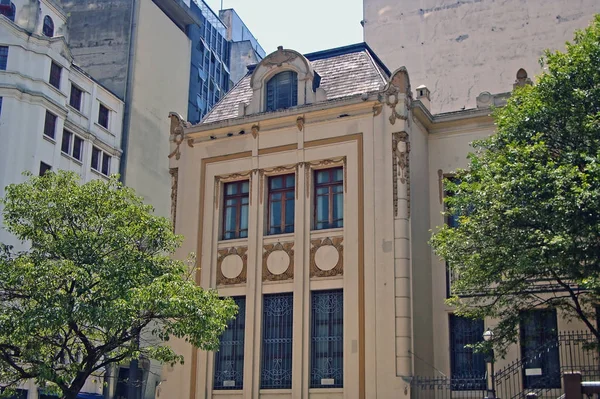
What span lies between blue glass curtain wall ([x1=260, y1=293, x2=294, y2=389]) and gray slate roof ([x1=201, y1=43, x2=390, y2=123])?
271 inches

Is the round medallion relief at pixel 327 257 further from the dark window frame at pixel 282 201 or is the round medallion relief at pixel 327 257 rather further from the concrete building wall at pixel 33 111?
the concrete building wall at pixel 33 111

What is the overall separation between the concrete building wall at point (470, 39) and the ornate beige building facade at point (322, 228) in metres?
6.99

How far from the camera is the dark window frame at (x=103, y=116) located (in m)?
46.2

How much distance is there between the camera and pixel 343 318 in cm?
2477

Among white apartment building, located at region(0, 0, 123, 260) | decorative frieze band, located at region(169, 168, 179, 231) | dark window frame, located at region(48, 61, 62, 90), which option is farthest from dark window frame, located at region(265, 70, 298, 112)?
dark window frame, located at region(48, 61, 62, 90)

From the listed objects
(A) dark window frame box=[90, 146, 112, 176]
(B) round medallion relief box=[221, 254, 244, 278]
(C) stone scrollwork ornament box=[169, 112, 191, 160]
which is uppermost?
(A) dark window frame box=[90, 146, 112, 176]

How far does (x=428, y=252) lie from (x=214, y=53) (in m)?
43.1

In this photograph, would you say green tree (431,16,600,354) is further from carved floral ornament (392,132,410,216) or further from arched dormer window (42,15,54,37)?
arched dormer window (42,15,54,37)

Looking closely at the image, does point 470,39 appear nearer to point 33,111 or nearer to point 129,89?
point 33,111

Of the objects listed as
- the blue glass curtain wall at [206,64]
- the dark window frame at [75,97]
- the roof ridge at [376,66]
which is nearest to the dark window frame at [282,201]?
the roof ridge at [376,66]

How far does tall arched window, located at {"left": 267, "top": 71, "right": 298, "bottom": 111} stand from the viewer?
28.0 meters

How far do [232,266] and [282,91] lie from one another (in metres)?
6.32

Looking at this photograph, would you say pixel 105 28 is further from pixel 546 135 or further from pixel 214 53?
pixel 546 135

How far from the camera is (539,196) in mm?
19000
